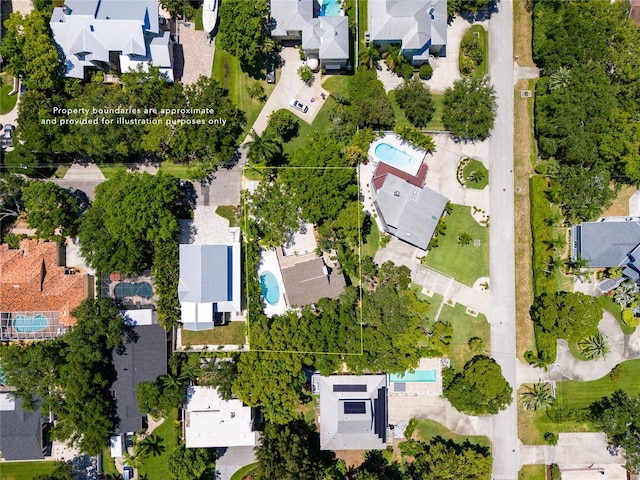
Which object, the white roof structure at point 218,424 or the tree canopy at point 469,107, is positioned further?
the white roof structure at point 218,424

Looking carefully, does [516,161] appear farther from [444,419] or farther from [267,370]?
[267,370]

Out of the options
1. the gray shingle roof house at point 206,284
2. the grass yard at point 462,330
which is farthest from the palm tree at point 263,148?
the grass yard at point 462,330

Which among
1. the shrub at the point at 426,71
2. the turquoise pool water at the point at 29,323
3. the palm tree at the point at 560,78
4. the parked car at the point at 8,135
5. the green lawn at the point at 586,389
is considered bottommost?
the green lawn at the point at 586,389

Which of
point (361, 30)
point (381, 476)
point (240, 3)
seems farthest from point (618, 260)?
point (240, 3)

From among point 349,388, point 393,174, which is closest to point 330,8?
point 393,174

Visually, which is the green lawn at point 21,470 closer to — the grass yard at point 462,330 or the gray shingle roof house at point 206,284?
the gray shingle roof house at point 206,284

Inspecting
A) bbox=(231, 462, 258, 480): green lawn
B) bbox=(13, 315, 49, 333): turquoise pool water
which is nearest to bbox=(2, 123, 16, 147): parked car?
bbox=(13, 315, 49, 333): turquoise pool water

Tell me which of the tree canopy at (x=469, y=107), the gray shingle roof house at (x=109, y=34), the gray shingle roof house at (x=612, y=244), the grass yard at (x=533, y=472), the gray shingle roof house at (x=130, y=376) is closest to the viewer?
the gray shingle roof house at (x=109, y=34)

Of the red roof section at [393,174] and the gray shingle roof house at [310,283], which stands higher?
the red roof section at [393,174]
